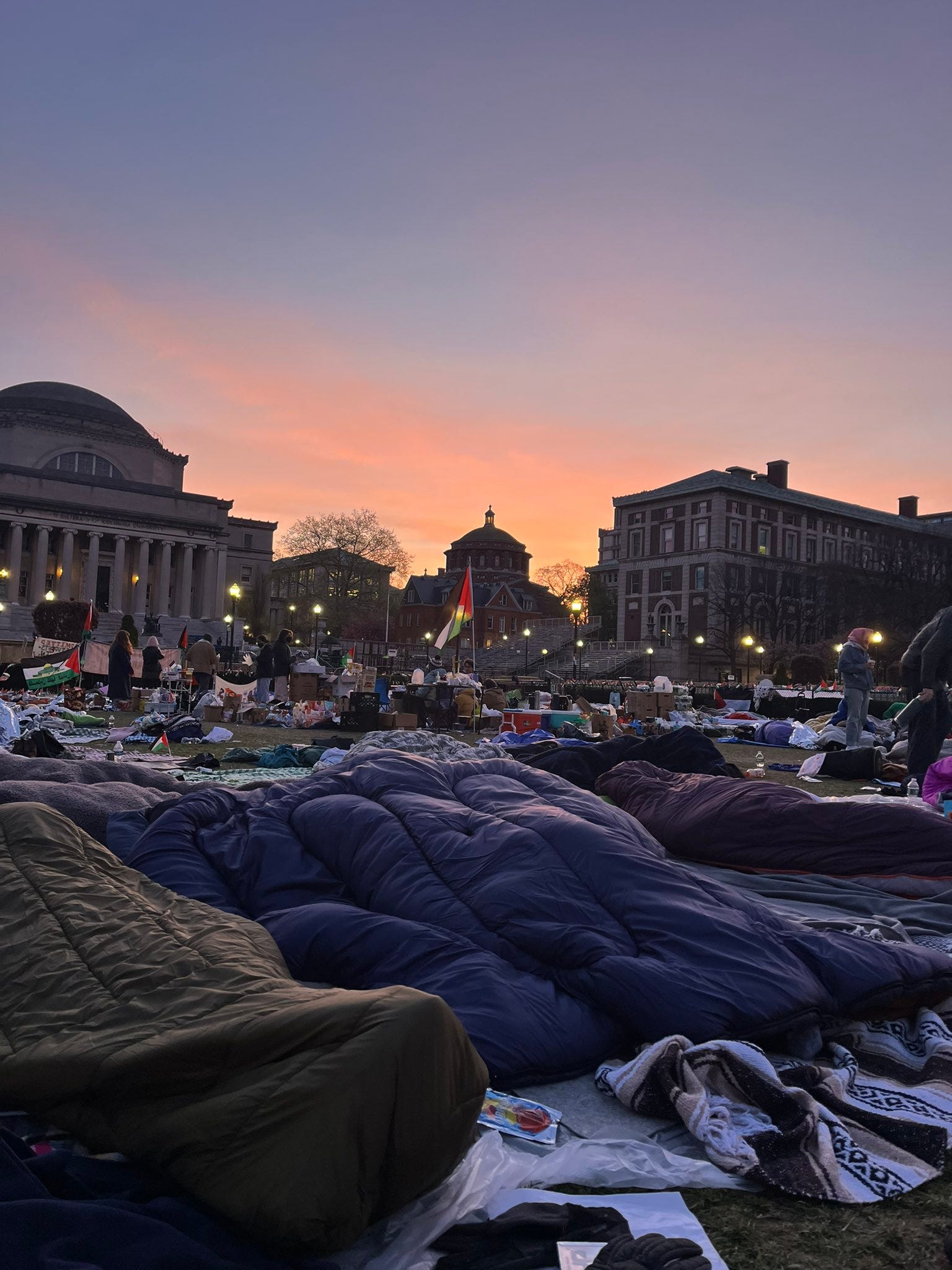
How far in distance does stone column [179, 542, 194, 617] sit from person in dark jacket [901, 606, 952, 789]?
A: 6121 centimetres

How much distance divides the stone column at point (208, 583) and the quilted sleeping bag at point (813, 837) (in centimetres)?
6323

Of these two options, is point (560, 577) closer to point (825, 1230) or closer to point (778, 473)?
point (778, 473)

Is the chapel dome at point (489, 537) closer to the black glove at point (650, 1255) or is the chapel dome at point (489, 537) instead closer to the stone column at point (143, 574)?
the stone column at point (143, 574)

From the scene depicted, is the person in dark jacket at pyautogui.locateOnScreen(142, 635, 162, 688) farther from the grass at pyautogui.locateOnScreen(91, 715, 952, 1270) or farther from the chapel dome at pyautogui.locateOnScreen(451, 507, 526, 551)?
the chapel dome at pyautogui.locateOnScreen(451, 507, 526, 551)

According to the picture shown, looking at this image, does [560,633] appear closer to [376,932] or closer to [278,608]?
[278,608]

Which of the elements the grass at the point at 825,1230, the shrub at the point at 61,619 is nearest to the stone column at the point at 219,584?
the shrub at the point at 61,619

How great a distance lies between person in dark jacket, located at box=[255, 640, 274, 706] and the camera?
692 inches

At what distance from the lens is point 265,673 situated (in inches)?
694

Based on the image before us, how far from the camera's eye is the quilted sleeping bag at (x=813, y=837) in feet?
14.4

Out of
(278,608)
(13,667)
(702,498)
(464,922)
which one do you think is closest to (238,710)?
(13,667)

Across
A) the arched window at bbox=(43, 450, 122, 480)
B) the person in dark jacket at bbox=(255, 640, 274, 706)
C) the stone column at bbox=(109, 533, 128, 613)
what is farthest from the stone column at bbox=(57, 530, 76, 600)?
the person in dark jacket at bbox=(255, 640, 274, 706)

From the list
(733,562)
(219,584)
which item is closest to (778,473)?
(733,562)

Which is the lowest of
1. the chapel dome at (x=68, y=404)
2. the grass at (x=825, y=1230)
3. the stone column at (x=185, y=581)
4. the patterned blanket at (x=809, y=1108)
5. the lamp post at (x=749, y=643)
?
the grass at (x=825, y=1230)

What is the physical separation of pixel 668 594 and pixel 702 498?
6787 mm
